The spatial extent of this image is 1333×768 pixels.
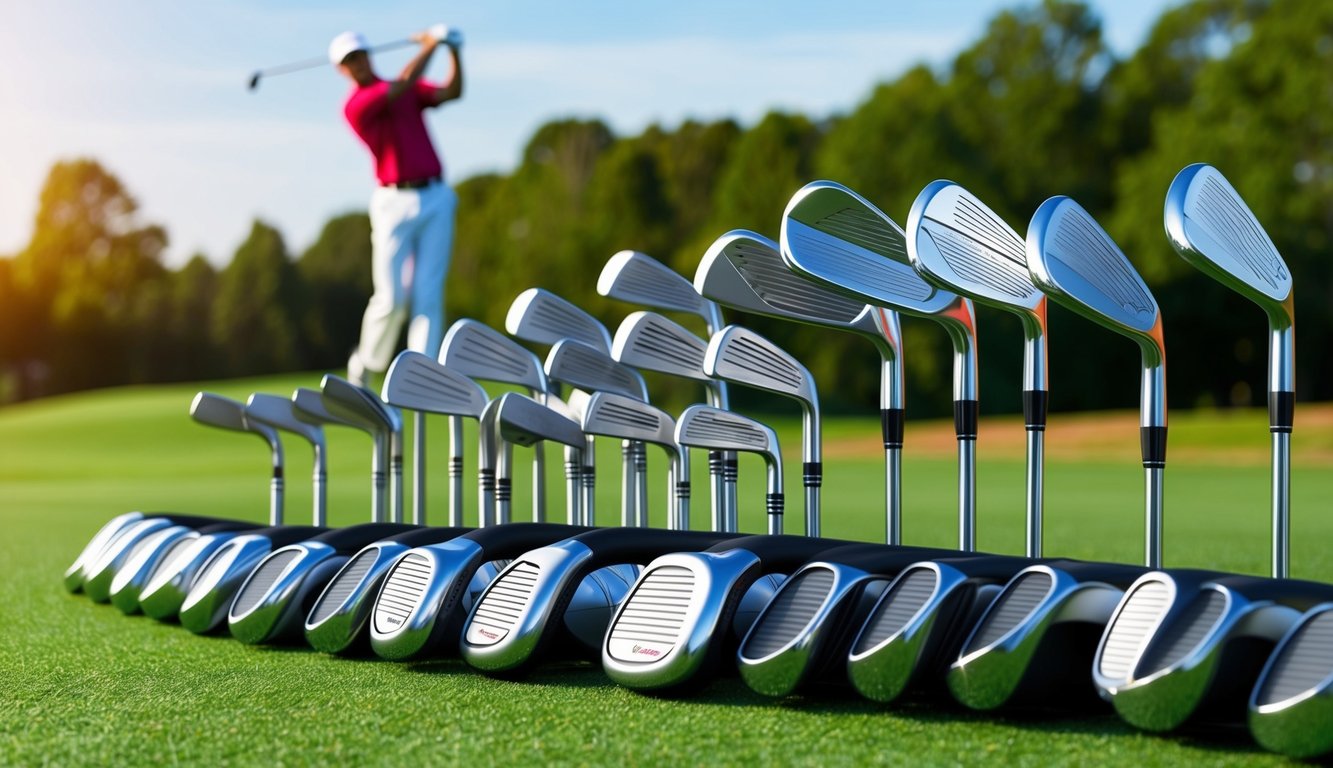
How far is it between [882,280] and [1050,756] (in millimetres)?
1477

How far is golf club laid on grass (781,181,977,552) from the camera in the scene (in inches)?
128

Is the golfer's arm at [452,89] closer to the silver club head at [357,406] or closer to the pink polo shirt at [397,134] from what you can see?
the pink polo shirt at [397,134]

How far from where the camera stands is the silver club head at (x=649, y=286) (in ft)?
14.7

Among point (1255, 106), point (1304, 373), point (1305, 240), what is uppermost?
point (1255, 106)

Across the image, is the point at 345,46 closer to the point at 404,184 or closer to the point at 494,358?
the point at 404,184

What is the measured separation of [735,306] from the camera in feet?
12.4

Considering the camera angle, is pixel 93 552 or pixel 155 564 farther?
Result: pixel 93 552

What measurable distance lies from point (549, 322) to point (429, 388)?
581 millimetres

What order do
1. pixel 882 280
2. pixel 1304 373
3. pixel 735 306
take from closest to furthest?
pixel 882 280 → pixel 735 306 → pixel 1304 373

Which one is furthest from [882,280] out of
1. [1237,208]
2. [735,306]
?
[1237,208]

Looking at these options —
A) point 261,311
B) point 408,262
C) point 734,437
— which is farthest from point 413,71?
point 261,311

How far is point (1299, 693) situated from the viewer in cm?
222

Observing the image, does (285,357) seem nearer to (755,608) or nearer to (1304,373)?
(1304,373)

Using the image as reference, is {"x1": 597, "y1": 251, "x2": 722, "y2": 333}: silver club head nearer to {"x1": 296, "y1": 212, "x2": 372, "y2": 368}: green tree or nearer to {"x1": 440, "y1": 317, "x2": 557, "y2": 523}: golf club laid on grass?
{"x1": 440, "y1": 317, "x2": 557, "y2": 523}: golf club laid on grass
